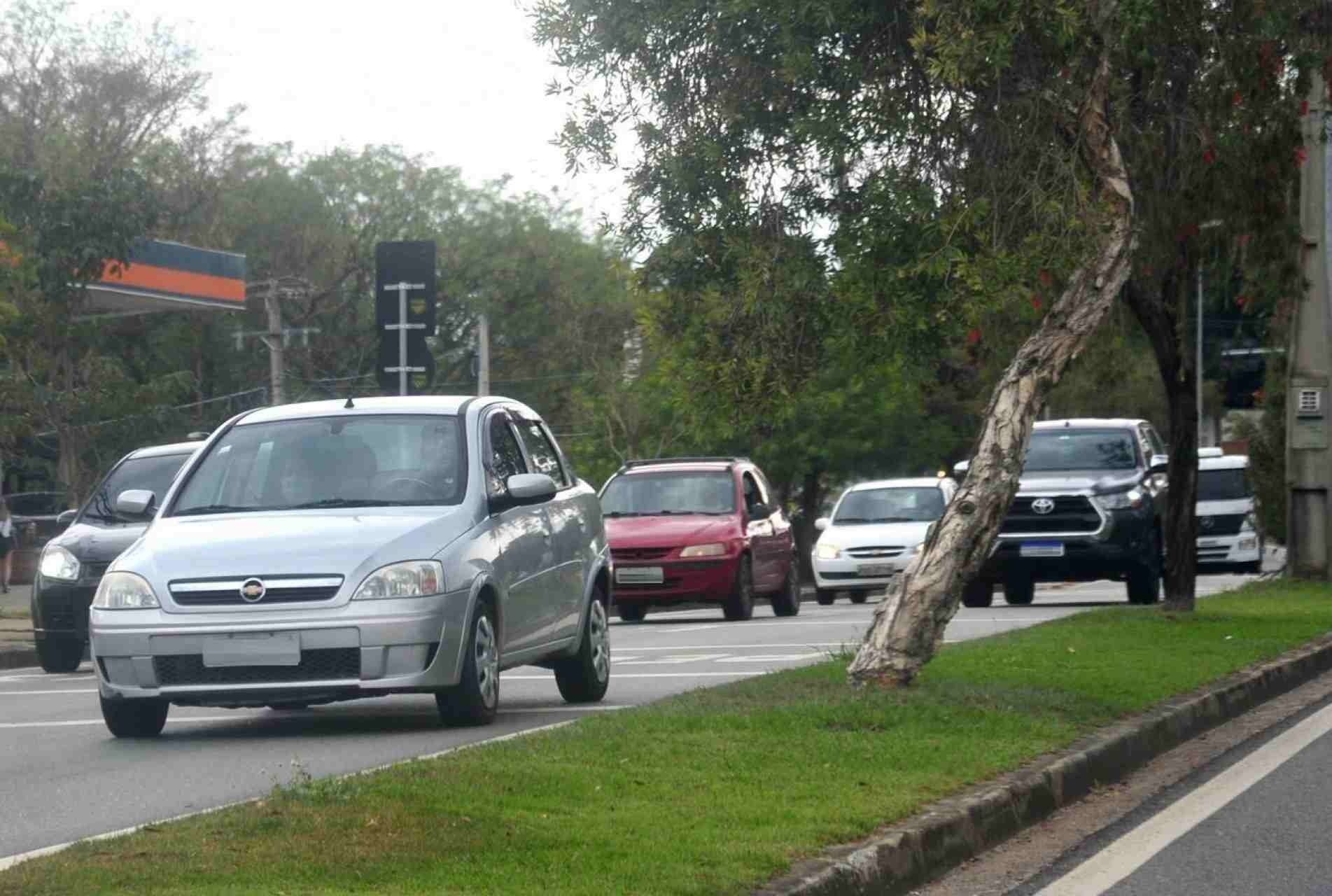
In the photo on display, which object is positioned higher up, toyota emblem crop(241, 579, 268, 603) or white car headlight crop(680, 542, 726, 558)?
toyota emblem crop(241, 579, 268, 603)

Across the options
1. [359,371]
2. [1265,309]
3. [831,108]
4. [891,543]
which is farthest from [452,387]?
[831,108]

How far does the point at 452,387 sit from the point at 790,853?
163 ft

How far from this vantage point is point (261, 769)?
32.6 ft

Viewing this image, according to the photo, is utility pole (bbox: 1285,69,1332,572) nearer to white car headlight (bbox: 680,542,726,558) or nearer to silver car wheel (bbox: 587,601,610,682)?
white car headlight (bbox: 680,542,726,558)

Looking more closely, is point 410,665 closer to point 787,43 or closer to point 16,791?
point 16,791

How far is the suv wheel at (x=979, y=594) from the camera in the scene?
992 inches

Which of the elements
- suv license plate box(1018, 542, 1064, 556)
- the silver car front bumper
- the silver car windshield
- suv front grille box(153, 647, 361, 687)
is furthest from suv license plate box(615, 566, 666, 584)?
suv front grille box(153, 647, 361, 687)

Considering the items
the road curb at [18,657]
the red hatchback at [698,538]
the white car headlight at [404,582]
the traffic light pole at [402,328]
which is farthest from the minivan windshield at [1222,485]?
the white car headlight at [404,582]

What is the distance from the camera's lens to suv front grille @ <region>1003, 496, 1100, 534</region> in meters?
23.7

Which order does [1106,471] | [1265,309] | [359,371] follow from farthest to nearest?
[359,371] → [1265,309] → [1106,471]

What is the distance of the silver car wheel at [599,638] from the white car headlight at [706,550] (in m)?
10.5

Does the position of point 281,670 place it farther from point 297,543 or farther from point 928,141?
point 928,141

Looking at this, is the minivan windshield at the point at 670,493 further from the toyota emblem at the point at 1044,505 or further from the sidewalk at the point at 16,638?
the sidewalk at the point at 16,638

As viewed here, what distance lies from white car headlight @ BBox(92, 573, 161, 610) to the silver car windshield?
0.85 metres
